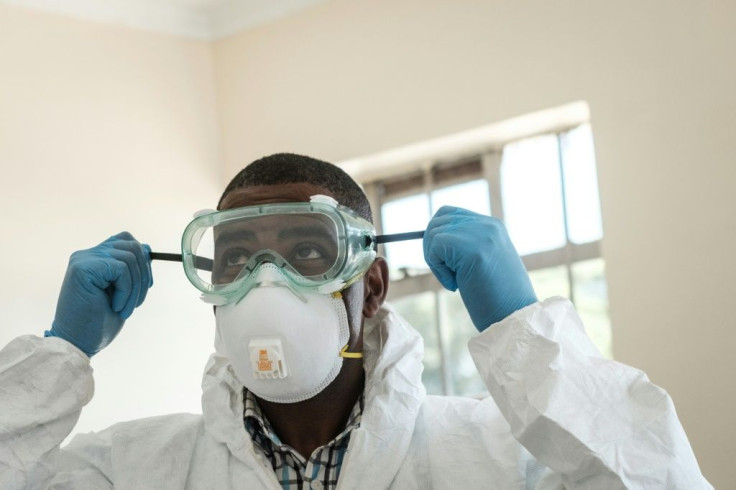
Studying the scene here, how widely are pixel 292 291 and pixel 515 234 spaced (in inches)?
71.8

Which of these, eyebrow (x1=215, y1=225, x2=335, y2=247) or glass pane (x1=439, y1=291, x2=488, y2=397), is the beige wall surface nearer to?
glass pane (x1=439, y1=291, x2=488, y2=397)

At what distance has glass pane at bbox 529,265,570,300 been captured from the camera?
340 cm

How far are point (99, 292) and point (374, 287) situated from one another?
55 cm

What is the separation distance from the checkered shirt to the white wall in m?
1.46

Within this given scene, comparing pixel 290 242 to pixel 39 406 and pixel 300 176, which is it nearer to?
pixel 300 176

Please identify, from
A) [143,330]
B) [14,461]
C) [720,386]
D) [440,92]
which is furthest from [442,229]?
[143,330]

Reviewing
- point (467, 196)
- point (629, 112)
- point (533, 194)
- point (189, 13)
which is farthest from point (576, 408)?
point (189, 13)

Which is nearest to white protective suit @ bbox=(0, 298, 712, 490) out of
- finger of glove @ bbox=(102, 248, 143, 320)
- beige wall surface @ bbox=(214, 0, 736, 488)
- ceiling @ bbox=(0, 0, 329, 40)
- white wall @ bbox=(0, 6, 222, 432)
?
finger of glove @ bbox=(102, 248, 143, 320)

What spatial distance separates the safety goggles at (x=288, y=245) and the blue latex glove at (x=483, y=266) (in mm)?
94

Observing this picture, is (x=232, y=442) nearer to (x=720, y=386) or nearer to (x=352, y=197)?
(x=352, y=197)

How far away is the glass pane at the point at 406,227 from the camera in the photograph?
3.72 m

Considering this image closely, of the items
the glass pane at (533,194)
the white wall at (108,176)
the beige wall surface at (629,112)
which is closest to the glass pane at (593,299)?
the glass pane at (533,194)

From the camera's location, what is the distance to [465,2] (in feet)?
11.1

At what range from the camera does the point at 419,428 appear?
1.96 metres
